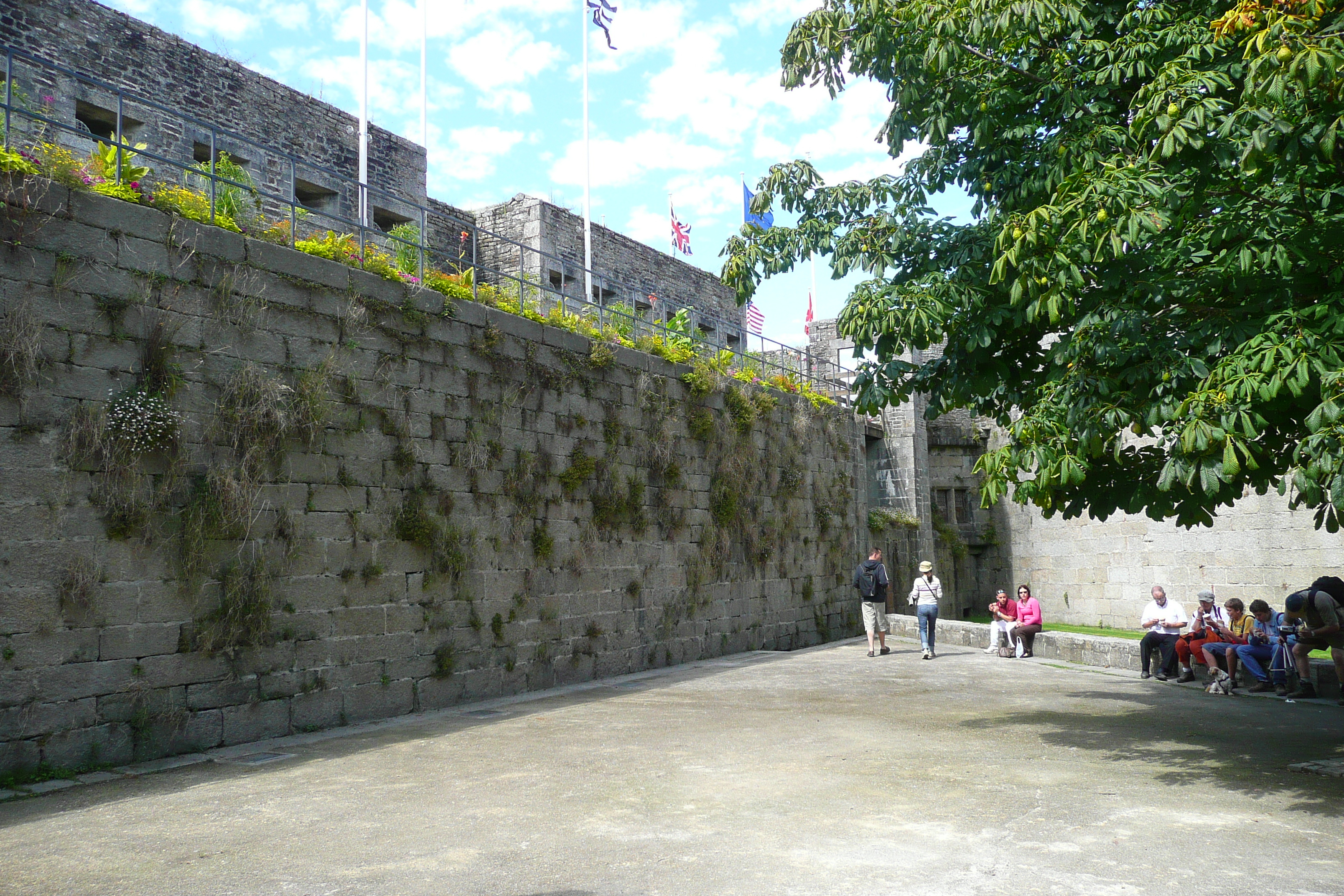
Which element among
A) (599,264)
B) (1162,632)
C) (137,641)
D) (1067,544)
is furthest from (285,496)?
(1067,544)

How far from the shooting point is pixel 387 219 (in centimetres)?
1844

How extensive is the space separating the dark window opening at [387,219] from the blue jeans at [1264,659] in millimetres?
14805

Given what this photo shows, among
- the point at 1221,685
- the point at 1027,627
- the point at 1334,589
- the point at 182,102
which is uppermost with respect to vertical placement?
the point at 182,102

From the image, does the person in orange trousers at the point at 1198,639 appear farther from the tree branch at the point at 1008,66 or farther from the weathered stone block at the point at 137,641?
the weathered stone block at the point at 137,641

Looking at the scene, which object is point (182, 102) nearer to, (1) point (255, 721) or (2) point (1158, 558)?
(1) point (255, 721)

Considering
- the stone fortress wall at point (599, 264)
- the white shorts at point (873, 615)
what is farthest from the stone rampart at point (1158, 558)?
the stone fortress wall at point (599, 264)

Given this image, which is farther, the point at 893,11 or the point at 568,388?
the point at 568,388

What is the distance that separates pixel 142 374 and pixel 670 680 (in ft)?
21.8

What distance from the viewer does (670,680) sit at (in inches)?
447

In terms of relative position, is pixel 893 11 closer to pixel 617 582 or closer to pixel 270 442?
pixel 270 442

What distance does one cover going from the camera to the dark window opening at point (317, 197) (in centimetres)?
1619

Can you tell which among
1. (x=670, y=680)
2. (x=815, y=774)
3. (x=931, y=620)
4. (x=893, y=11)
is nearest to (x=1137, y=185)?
(x=893, y=11)

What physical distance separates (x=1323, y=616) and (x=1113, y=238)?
558 cm

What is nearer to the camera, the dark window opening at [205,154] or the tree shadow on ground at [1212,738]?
the tree shadow on ground at [1212,738]
